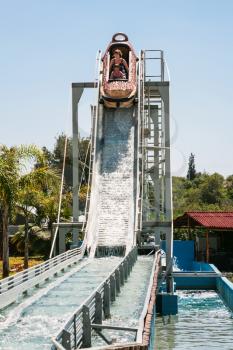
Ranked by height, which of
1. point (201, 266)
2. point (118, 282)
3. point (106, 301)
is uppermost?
point (201, 266)

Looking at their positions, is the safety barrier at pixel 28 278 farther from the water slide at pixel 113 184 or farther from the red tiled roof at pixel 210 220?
the red tiled roof at pixel 210 220

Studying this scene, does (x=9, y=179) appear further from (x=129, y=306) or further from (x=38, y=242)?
(x=38, y=242)

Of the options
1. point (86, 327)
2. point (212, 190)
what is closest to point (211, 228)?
point (86, 327)

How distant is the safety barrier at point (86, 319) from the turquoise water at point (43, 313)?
0.77 m

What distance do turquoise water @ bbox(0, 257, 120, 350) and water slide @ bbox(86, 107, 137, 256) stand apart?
8037 mm

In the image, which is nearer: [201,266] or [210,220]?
Answer: [201,266]

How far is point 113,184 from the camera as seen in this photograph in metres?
36.5

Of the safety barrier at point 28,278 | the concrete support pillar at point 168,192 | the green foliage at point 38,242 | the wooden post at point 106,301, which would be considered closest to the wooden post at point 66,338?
the wooden post at point 106,301

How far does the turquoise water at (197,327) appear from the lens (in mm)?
26269

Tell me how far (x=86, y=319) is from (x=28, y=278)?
304 inches

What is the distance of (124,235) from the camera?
3294 cm

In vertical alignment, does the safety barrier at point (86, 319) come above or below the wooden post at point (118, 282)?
below

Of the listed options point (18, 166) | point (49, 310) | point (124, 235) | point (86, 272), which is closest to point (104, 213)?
point (124, 235)

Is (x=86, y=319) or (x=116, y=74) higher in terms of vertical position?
(x=116, y=74)
